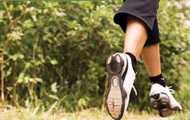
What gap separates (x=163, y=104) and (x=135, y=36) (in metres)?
0.87

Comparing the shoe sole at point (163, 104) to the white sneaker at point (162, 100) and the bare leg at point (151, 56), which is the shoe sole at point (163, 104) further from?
the bare leg at point (151, 56)

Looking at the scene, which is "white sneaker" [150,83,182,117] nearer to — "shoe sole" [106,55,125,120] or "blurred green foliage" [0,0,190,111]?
"shoe sole" [106,55,125,120]

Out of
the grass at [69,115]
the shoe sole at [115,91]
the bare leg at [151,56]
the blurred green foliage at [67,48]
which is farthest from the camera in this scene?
the blurred green foliage at [67,48]

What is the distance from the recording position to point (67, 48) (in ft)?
20.8

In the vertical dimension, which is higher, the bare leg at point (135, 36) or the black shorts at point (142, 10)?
the black shorts at point (142, 10)

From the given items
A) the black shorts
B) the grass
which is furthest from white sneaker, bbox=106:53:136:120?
the grass

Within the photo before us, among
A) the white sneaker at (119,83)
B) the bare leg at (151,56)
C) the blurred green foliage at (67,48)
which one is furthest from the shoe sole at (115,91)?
the blurred green foliage at (67,48)

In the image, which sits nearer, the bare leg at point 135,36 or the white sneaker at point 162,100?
the bare leg at point 135,36

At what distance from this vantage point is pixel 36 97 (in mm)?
6109

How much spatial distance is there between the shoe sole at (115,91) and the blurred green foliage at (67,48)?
7.73ft

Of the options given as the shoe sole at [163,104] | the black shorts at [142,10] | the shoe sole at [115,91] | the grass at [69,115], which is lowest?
the grass at [69,115]

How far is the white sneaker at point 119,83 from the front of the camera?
11.7 ft

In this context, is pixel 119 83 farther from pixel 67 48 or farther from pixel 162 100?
pixel 67 48

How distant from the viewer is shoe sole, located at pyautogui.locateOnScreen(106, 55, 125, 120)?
3569 millimetres
